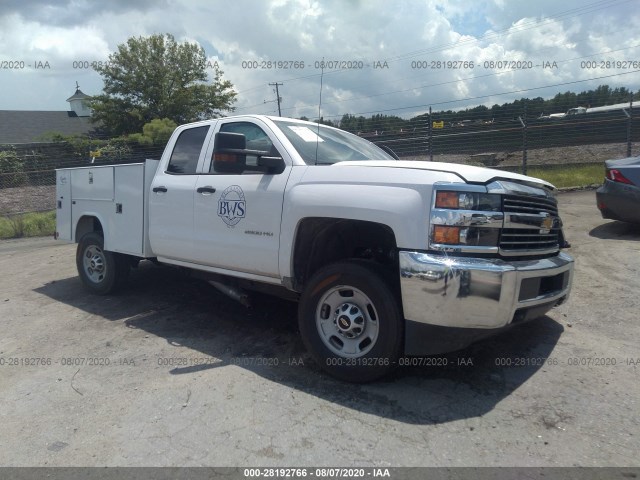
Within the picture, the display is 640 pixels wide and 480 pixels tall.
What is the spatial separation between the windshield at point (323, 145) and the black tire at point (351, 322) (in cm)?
109

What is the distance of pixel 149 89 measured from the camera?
131 ft

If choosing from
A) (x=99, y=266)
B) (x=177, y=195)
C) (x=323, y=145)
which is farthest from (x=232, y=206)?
(x=99, y=266)

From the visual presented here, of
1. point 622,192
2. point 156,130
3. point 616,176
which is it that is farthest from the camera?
point 156,130

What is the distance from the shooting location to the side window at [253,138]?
4758 mm

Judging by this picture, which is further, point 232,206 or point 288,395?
point 232,206

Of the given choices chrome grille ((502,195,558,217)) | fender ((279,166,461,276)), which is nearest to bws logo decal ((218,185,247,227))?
fender ((279,166,461,276))

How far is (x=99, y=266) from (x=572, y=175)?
11353mm

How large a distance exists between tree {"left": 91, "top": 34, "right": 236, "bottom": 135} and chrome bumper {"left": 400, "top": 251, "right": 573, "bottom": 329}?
128 ft

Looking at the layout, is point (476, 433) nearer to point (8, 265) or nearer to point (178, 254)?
point (178, 254)

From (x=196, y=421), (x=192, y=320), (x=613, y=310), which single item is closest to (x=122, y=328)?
(x=192, y=320)

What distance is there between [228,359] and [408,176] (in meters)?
2.21

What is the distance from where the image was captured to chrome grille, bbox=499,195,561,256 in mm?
3658

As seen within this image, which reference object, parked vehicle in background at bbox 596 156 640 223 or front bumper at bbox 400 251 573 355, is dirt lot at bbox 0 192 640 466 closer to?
front bumper at bbox 400 251 573 355

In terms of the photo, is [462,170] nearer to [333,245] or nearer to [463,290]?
[463,290]
